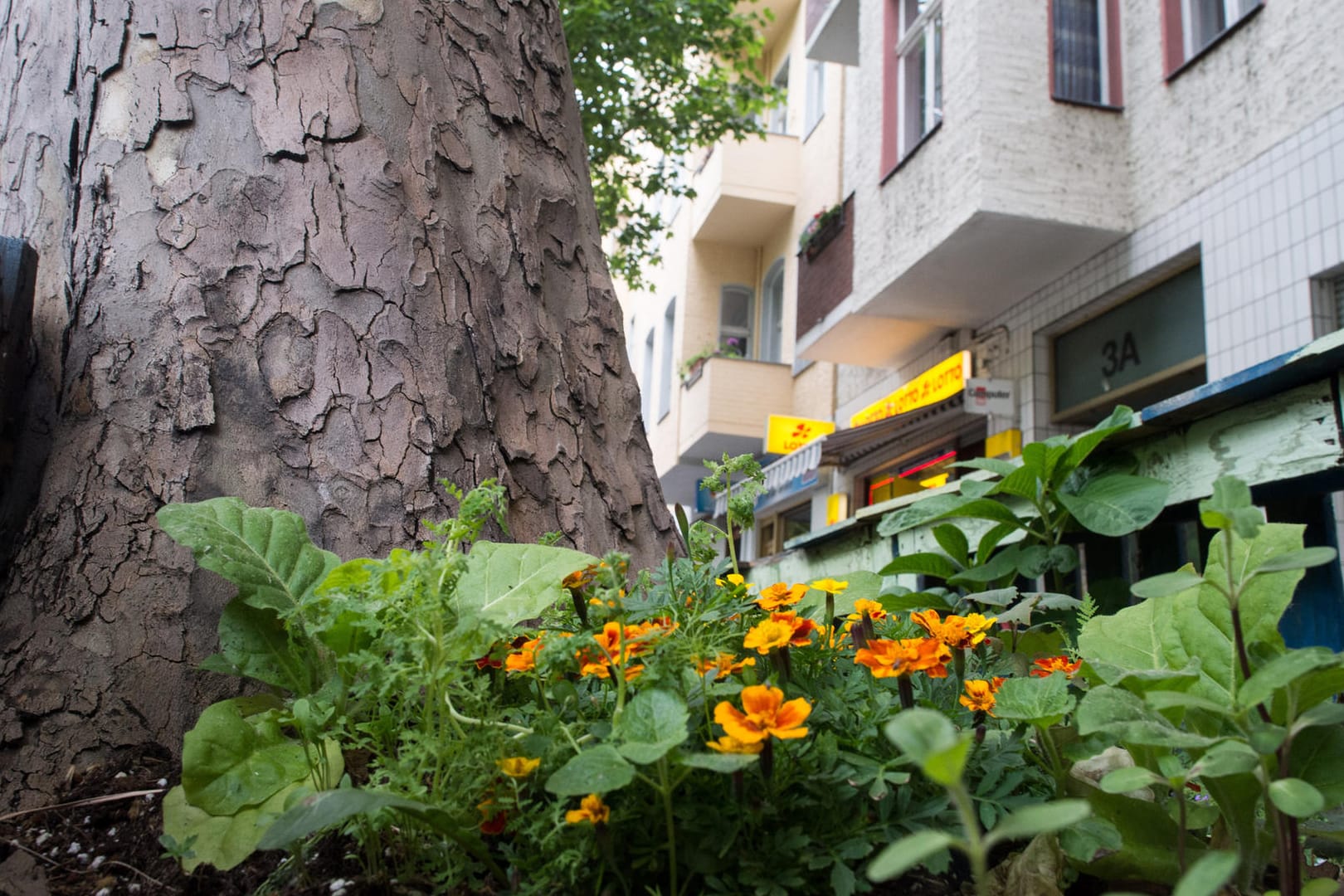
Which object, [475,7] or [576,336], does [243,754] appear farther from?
[475,7]

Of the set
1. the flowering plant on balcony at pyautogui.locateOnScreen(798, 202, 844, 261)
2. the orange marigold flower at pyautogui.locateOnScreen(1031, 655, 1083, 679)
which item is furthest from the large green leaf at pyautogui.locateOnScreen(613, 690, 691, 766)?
the flowering plant on balcony at pyautogui.locateOnScreen(798, 202, 844, 261)

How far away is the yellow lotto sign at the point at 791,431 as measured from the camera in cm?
1452

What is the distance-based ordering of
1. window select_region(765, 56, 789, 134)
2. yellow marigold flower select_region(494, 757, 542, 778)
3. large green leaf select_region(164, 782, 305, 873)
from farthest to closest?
window select_region(765, 56, 789, 134)
large green leaf select_region(164, 782, 305, 873)
yellow marigold flower select_region(494, 757, 542, 778)

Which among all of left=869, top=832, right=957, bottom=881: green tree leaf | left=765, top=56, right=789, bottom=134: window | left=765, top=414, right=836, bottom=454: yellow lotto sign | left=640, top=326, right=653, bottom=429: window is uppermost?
left=765, top=56, right=789, bottom=134: window

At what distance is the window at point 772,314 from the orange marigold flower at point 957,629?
16444 millimetres

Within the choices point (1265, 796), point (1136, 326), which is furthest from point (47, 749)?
point (1136, 326)

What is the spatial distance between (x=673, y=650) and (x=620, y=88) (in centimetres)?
1056

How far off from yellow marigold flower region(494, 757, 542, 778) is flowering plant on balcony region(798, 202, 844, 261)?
12363mm

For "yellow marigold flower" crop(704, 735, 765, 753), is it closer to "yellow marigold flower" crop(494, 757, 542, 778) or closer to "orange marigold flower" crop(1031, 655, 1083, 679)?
"yellow marigold flower" crop(494, 757, 542, 778)

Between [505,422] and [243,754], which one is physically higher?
[505,422]

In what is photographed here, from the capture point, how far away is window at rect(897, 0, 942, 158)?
34.4 ft

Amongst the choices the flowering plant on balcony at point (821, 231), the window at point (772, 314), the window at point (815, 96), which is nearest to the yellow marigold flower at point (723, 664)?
the flowering plant on balcony at point (821, 231)

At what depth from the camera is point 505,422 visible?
2.13 metres

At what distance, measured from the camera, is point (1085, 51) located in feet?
30.3
